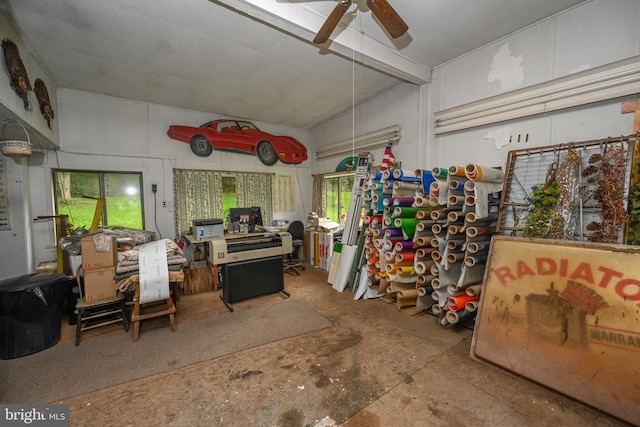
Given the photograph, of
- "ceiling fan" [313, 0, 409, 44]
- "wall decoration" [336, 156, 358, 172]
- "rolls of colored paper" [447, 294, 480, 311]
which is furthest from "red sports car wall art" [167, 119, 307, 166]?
"rolls of colored paper" [447, 294, 480, 311]

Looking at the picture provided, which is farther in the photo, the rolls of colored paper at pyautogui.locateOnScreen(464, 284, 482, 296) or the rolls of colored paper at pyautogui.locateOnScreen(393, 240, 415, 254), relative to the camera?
the rolls of colored paper at pyautogui.locateOnScreen(393, 240, 415, 254)

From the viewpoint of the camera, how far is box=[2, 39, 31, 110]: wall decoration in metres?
2.16

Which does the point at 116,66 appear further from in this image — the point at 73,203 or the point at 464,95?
the point at 464,95

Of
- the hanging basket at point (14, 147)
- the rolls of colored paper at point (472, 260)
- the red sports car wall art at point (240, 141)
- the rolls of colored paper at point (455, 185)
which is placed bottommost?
the rolls of colored paper at point (472, 260)

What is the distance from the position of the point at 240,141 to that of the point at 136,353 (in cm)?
375

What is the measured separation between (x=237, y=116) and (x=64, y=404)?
457 cm

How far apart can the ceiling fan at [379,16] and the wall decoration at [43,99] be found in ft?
10.7

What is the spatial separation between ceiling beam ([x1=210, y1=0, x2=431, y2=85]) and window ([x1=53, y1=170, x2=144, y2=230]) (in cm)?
342

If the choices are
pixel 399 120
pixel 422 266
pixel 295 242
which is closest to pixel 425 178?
pixel 422 266

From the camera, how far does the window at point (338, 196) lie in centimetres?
503

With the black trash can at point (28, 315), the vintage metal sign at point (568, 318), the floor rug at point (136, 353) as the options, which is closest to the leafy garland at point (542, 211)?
the vintage metal sign at point (568, 318)

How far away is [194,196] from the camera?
180 inches

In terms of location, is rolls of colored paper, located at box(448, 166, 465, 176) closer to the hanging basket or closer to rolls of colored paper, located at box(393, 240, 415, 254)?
rolls of colored paper, located at box(393, 240, 415, 254)

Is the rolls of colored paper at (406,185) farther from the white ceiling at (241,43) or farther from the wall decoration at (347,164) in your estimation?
the wall decoration at (347,164)
